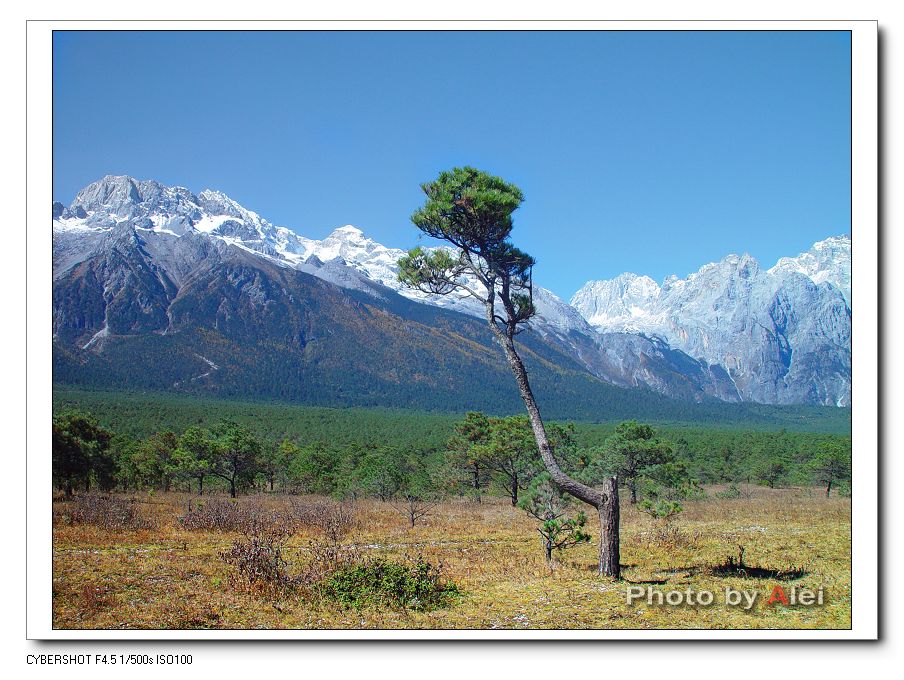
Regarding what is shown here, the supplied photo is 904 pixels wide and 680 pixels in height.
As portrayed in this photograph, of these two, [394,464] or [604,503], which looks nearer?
[604,503]

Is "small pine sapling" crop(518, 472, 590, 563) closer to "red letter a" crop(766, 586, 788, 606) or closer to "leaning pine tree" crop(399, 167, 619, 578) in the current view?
"leaning pine tree" crop(399, 167, 619, 578)

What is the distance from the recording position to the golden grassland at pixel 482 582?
8805 mm

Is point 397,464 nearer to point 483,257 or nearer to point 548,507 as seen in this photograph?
point 548,507

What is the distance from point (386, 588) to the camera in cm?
934

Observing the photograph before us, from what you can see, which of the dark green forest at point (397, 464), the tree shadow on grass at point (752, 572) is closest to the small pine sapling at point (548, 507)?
the tree shadow on grass at point (752, 572)

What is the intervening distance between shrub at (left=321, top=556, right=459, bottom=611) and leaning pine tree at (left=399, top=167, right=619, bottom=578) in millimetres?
2896

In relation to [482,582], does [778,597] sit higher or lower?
higher

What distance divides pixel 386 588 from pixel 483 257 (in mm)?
6445

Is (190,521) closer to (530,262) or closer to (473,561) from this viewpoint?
(473,561)
